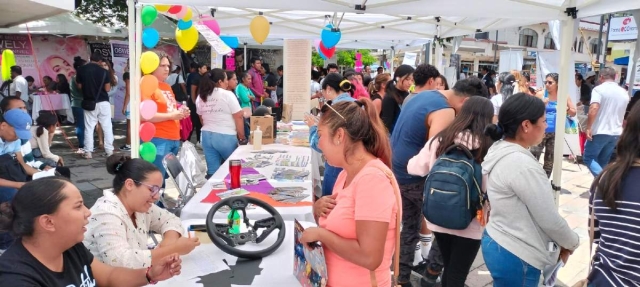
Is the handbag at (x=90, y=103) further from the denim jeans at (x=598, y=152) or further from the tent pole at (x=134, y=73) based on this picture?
the denim jeans at (x=598, y=152)

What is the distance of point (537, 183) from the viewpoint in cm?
194

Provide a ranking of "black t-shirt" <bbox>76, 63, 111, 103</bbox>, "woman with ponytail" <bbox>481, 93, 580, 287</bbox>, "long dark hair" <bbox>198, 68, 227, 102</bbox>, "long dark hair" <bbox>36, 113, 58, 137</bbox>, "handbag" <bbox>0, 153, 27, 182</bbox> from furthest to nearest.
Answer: "black t-shirt" <bbox>76, 63, 111, 103</bbox>
"long dark hair" <bbox>36, 113, 58, 137</bbox>
"long dark hair" <bbox>198, 68, 227, 102</bbox>
"handbag" <bbox>0, 153, 27, 182</bbox>
"woman with ponytail" <bbox>481, 93, 580, 287</bbox>

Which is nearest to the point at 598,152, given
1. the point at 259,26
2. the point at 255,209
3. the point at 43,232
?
the point at 259,26

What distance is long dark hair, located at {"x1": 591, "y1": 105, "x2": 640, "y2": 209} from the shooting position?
1.54 metres

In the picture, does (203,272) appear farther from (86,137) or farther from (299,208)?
(86,137)

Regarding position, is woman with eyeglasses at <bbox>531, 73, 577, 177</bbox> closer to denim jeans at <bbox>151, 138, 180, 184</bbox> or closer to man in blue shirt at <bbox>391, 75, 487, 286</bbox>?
man in blue shirt at <bbox>391, 75, 487, 286</bbox>

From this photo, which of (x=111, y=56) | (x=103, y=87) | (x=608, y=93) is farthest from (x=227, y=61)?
(x=608, y=93)

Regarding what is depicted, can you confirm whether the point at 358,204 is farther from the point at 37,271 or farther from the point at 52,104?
the point at 52,104

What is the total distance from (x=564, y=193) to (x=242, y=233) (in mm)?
5336

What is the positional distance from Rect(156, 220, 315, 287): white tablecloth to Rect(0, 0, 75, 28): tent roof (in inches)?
105

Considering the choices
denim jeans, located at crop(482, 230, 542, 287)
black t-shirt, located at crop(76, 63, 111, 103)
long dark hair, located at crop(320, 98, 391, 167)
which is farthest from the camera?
black t-shirt, located at crop(76, 63, 111, 103)

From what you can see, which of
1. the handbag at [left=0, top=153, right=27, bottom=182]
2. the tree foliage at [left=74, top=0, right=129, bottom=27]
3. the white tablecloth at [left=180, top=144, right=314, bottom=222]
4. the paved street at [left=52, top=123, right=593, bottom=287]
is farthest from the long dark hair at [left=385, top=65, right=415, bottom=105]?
the tree foliage at [left=74, top=0, right=129, bottom=27]

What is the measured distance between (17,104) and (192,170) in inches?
60.1

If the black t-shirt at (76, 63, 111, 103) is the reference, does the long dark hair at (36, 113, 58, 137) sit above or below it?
below
